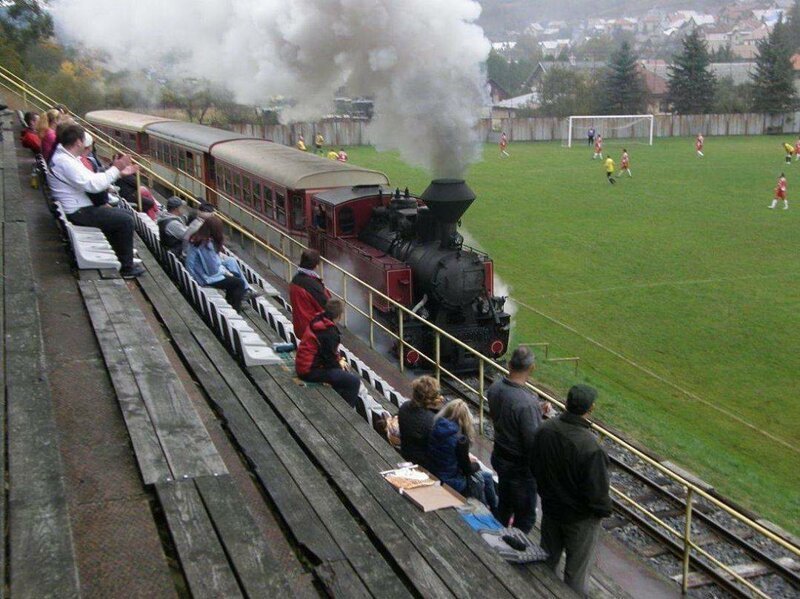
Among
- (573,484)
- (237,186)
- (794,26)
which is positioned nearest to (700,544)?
(573,484)

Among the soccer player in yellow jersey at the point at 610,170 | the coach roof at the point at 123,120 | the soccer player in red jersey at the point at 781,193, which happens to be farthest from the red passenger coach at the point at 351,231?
the soccer player in yellow jersey at the point at 610,170

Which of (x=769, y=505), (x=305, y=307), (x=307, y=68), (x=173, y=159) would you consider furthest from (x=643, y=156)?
(x=305, y=307)

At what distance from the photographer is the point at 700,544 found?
9188 millimetres

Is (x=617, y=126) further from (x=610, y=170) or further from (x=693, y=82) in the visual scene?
(x=610, y=170)

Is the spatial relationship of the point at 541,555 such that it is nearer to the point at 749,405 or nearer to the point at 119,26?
the point at 749,405

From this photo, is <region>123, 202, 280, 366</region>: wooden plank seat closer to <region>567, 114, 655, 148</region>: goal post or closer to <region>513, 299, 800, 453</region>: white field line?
<region>513, 299, 800, 453</region>: white field line

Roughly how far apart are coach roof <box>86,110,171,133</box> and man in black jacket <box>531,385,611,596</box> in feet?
93.1

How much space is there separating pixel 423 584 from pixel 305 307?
3.79 metres

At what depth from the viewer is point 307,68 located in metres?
19.4

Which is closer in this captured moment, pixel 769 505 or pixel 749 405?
pixel 769 505

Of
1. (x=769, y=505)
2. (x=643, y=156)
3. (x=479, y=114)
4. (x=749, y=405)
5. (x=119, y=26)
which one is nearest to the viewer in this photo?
(x=769, y=505)

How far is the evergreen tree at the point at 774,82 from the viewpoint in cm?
7094

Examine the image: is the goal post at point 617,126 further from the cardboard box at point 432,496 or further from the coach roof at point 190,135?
the cardboard box at point 432,496

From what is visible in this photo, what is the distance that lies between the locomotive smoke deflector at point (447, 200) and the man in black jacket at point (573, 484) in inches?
327
